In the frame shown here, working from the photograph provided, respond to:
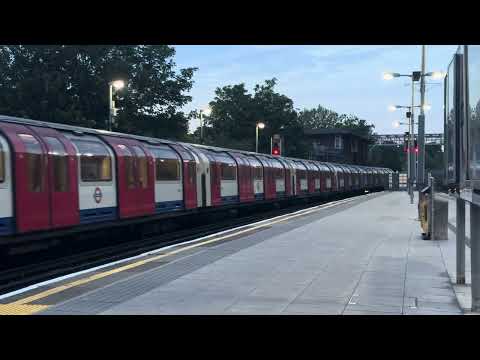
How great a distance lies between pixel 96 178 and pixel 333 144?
8675 cm

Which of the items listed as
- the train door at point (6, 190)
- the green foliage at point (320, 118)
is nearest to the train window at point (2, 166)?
the train door at point (6, 190)

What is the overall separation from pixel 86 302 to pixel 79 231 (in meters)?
5.73

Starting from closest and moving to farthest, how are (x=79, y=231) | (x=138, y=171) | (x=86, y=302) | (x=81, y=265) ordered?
(x=86, y=302), (x=81, y=265), (x=79, y=231), (x=138, y=171)

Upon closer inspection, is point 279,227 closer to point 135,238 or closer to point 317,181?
point 135,238

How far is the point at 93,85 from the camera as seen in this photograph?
47.8 metres

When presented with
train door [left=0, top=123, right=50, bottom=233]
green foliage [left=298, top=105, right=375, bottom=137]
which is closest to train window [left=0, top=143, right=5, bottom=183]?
train door [left=0, top=123, right=50, bottom=233]

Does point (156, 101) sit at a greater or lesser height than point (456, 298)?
greater

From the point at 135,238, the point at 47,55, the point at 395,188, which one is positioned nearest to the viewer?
the point at 135,238

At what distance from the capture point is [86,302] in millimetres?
7551

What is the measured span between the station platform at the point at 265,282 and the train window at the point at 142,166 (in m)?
2.74

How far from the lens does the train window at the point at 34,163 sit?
36.8 feet

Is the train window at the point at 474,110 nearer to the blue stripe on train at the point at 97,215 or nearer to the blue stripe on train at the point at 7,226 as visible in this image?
the blue stripe on train at the point at 7,226

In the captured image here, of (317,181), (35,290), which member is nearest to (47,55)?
(317,181)

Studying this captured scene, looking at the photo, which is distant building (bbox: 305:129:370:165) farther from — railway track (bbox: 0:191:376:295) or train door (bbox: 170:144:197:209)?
railway track (bbox: 0:191:376:295)
